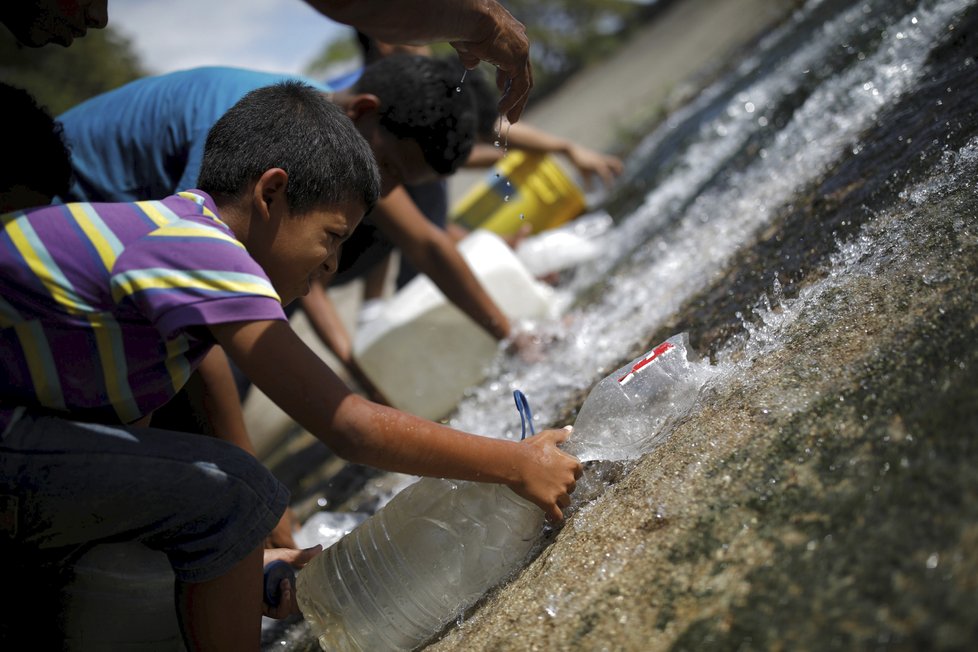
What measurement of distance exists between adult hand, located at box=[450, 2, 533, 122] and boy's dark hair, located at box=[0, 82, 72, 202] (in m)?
1.15

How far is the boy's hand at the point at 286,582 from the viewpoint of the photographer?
1.98 m

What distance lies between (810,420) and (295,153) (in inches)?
44.9

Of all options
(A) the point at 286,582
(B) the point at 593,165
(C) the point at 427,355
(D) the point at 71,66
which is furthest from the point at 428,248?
(D) the point at 71,66

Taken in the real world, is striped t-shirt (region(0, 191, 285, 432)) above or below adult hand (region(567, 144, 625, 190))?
above

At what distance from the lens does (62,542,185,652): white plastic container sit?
181cm

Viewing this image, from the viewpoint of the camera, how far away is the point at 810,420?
150 centimetres

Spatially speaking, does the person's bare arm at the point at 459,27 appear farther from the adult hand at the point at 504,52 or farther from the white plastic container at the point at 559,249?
the white plastic container at the point at 559,249

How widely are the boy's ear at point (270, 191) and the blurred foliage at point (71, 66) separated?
6571mm

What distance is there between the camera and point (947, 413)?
130 centimetres

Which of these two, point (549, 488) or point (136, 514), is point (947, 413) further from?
point (136, 514)

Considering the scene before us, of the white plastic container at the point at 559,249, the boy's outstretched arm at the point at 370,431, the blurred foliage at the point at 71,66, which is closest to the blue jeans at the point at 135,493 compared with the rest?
the boy's outstretched arm at the point at 370,431

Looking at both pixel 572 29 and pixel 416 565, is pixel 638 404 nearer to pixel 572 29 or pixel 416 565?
pixel 416 565

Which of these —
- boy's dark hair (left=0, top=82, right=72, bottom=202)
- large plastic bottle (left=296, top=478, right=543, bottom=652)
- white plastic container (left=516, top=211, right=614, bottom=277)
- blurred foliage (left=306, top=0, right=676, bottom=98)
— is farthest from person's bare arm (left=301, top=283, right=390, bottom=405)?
blurred foliage (left=306, top=0, right=676, bottom=98)

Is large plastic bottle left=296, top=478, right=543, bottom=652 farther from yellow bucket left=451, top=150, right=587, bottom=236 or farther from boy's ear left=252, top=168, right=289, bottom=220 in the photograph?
yellow bucket left=451, top=150, right=587, bottom=236
